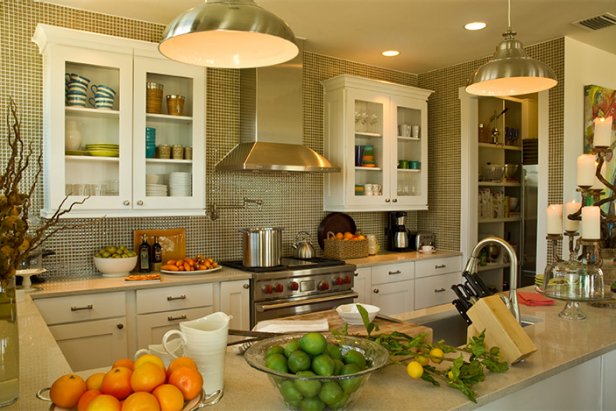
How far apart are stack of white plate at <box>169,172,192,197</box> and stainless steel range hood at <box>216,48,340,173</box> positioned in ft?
1.12

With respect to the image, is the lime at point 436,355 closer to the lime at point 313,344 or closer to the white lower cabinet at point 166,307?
the lime at point 313,344

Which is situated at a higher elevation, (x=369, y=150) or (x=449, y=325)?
(x=369, y=150)

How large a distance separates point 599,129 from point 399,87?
2504mm

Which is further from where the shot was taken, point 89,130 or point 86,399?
point 89,130

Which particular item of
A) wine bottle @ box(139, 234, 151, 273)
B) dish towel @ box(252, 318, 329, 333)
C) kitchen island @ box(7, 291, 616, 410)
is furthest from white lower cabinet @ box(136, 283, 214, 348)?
dish towel @ box(252, 318, 329, 333)

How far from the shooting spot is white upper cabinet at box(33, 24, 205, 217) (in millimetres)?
3033

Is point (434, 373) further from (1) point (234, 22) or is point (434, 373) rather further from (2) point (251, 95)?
(2) point (251, 95)

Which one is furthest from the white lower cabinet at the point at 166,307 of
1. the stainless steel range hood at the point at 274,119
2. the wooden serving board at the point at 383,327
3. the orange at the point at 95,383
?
Answer: the orange at the point at 95,383

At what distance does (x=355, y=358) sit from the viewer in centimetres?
119

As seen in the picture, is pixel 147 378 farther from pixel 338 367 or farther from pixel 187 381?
pixel 338 367

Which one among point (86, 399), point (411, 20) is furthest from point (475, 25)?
point (86, 399)

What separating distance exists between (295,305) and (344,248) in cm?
84

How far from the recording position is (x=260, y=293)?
343 centimetres

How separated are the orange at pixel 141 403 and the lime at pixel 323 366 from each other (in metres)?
0.34
